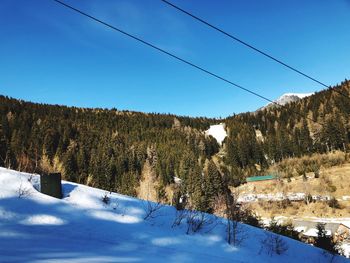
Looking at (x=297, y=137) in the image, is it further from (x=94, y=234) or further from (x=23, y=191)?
(x=94, y=234)

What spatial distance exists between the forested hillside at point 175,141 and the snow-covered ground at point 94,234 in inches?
1728

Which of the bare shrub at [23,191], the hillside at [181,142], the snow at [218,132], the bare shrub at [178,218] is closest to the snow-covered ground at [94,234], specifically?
the bare shrub at [23,191]

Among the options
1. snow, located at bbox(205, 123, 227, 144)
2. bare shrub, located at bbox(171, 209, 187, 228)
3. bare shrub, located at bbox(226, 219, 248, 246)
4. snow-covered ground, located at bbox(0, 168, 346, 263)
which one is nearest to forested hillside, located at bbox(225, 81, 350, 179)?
snow, located at bbox(205, 123, 227, 144)

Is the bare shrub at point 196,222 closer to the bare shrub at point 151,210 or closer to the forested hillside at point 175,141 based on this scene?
the bare shrub at point 151,210

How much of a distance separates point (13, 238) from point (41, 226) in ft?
2.94

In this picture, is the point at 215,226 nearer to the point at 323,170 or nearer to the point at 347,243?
the point at 347,243

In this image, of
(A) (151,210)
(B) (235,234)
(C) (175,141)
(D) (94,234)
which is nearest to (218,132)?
(C) (175,141)

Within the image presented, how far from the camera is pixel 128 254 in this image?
18.3ft

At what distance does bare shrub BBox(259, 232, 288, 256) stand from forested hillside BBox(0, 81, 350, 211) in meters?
42.5

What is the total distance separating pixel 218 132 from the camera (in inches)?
6112

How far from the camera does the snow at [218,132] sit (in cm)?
14893

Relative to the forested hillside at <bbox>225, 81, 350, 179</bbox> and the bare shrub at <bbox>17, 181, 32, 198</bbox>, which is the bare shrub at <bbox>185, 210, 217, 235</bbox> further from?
the forested hillside at <bbox>225, 81, 350, 179</bbox>

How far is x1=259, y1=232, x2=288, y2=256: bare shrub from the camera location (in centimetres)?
875

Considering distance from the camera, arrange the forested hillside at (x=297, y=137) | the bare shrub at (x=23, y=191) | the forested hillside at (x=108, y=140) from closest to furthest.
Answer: the bare shrub at (x=23, y=191), the forested hillside at (x=108, y=140), the forested hillside at (x=297, y=137)
